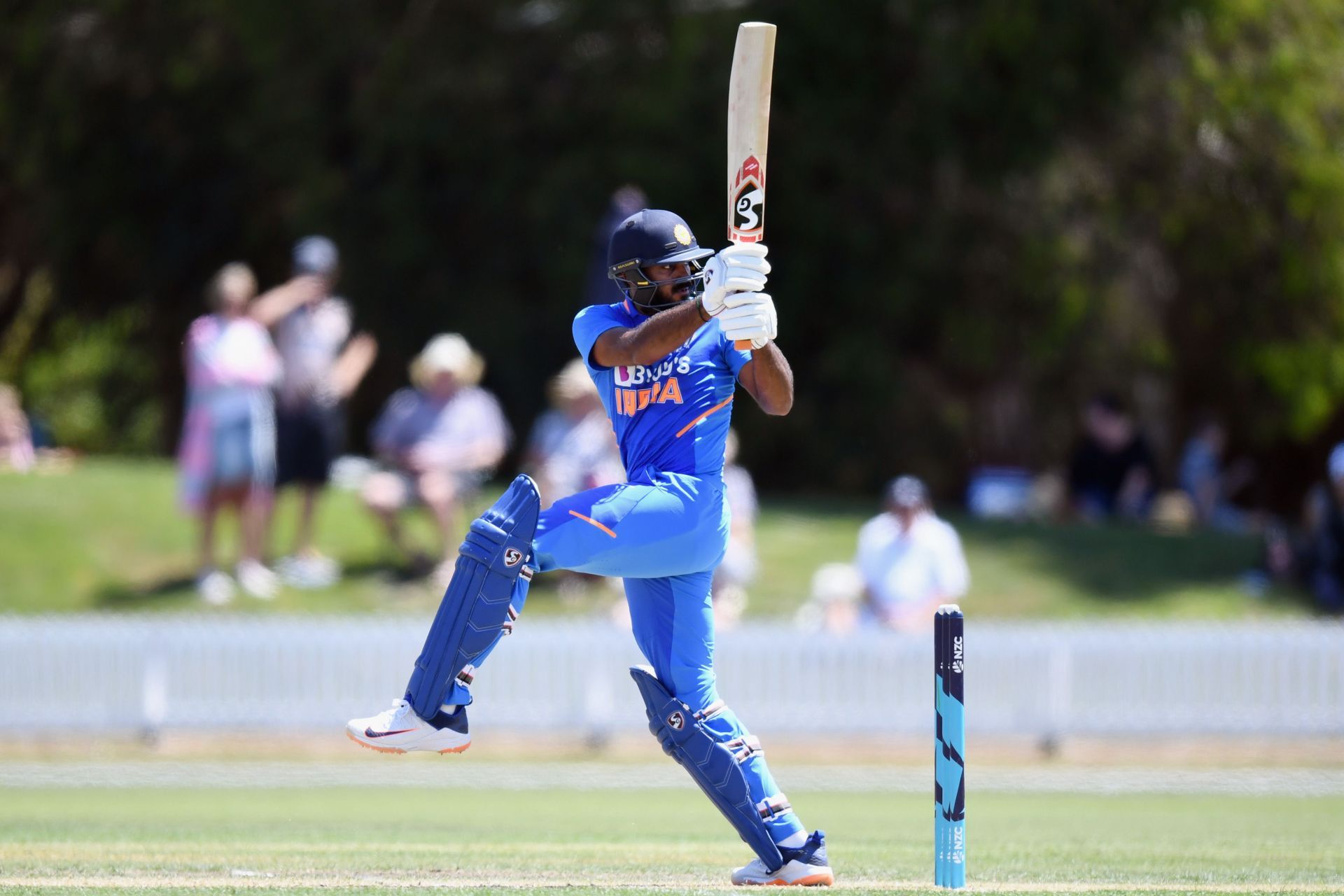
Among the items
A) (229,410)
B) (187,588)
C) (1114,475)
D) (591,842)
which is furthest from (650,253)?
(1114,475)

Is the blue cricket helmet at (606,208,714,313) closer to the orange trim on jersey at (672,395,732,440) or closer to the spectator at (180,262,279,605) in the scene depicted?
the orange trim on jersey at (672,395,732,440)

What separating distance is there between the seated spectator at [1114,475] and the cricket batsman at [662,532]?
11873mm

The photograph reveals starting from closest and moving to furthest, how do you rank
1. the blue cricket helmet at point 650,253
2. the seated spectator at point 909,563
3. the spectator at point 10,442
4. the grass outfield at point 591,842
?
1. the blue cricket helmet at point 650,253
2. the grass outfield at point 591,842
3. the seated spectator at point 909,563
4. the spectator at point 10,442

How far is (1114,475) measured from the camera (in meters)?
16.9

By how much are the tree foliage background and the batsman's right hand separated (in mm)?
12107

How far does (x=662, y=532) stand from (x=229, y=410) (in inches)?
339

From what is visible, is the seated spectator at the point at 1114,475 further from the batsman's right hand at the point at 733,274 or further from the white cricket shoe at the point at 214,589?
the batsman's right hand at the point at 733,274

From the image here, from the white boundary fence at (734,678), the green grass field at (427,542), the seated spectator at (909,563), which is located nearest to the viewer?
the seated spectator at (909,563)

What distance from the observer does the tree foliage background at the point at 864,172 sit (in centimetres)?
1711

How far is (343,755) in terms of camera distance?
39.6ft

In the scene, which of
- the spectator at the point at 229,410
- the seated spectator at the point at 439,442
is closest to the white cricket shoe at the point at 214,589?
the spectator at the point at 229,410

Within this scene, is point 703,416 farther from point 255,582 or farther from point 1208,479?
point 1208,479

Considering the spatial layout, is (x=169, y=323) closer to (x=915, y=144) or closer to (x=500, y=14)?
(x=500, y=14)

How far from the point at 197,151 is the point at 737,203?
16.7 m
